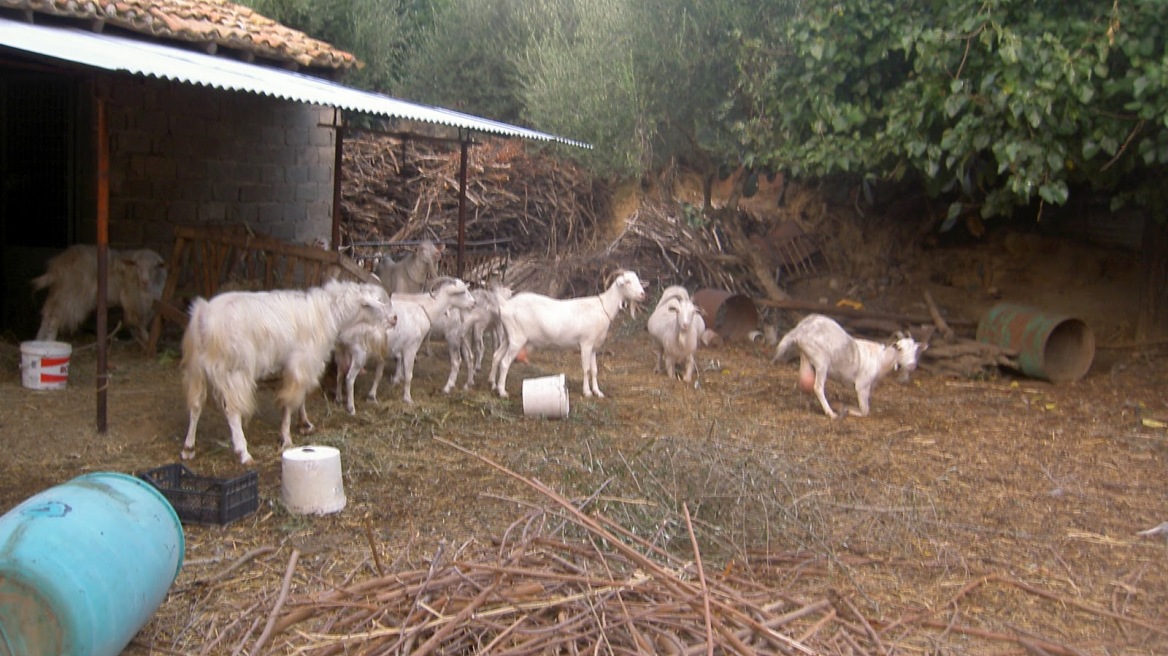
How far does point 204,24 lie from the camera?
11078mm

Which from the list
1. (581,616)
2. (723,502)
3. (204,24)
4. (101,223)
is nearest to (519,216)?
(204,24)

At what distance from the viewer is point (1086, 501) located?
6777 mm

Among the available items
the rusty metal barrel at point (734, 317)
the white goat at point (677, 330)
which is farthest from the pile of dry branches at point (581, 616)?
the rusty metal barrel at point (734, 317)

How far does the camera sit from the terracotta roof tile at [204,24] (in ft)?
31.3

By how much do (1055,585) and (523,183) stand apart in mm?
13877

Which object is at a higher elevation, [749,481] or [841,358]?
[841,358]

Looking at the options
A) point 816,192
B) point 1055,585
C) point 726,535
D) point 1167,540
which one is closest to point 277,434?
point 726,535

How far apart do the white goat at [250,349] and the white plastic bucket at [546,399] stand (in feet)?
5.77

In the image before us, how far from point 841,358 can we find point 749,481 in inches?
136

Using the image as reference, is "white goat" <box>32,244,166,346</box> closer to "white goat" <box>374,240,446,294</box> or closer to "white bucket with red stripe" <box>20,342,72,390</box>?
"white bucket with red stripe" <box>20,342,72,390</box>

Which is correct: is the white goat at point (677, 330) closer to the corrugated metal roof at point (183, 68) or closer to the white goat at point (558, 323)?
the white goat at point (558, 323)

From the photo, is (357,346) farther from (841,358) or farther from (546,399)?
(841,358)

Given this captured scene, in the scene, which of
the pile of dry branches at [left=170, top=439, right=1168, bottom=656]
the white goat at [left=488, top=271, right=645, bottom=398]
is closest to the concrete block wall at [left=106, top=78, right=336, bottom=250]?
the white goat at [left=488, top=271, right=645, bottom=398]

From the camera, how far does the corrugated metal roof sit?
6.80 meters
